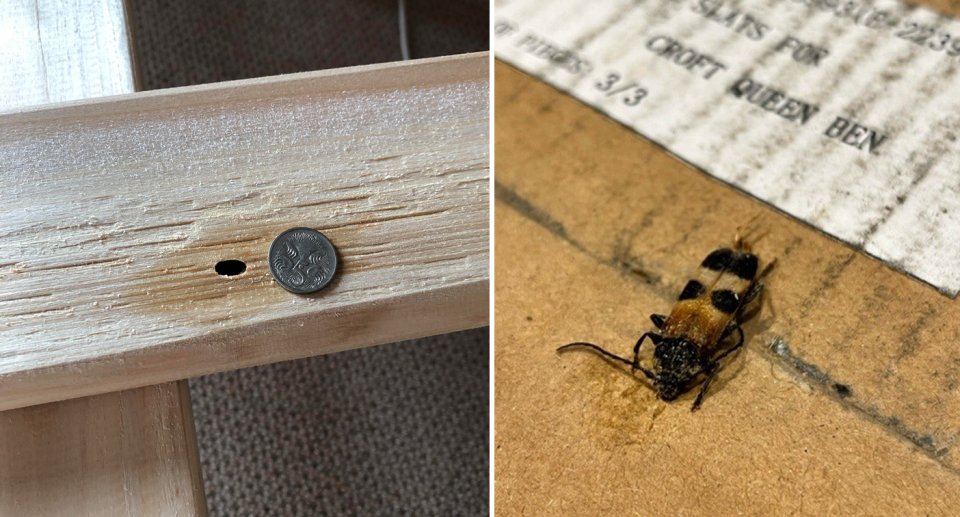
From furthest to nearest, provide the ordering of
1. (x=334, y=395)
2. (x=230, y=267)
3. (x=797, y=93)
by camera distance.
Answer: (x=334, y=395) < (x=797, y=93) < (x=230, y=267)

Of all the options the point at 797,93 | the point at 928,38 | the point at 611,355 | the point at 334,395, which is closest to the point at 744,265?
the point at 611,355

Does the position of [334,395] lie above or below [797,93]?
below

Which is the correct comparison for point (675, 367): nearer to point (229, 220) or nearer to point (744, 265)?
point (744, 265)

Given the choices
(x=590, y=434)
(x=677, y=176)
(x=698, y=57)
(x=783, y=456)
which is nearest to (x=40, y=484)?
(x=590, y=434)

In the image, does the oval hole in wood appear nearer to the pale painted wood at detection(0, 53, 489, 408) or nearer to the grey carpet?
the pale painted wood at detection(0, 53, 489, 408)

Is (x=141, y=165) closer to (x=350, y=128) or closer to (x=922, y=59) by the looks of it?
(x=350, y=128)

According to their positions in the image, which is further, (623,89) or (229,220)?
(623,89)

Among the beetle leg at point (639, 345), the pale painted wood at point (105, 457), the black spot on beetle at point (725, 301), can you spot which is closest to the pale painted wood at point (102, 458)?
the pale painted wood at point (105, 457)
